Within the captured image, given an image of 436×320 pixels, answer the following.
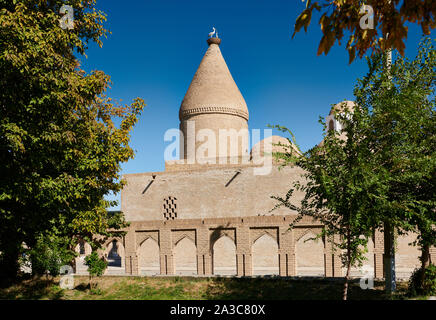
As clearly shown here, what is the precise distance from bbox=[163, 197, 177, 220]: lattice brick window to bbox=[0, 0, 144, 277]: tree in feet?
35.3

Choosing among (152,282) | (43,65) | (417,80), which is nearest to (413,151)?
(417,80)

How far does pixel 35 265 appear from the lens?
13.8 m

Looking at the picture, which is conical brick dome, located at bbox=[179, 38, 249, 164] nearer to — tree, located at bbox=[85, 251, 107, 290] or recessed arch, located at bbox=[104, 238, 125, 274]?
recessed arch, located at bbox=[104, 238, 125, 274]

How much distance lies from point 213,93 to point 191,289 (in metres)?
13.7

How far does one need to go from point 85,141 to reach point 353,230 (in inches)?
266

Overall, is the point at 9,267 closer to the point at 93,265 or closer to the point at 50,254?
the point at 50,254

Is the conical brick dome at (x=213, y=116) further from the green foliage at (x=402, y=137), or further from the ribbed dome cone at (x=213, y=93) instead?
the green foliage at (x=402, y=137)

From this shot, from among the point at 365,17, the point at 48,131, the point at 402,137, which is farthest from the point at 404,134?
the point at 48,131

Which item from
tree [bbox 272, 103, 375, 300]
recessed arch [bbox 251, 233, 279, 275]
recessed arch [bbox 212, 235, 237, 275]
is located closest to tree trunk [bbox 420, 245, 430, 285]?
tree [bbox 272, 103, 375, 300]

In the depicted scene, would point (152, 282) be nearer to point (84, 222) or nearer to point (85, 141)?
point (84, 222)

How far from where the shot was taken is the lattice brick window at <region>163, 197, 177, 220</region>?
71.5ft

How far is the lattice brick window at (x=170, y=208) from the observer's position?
71.5 feet

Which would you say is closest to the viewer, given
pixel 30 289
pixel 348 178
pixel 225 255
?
pixel 348 178

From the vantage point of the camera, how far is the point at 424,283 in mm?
9930
